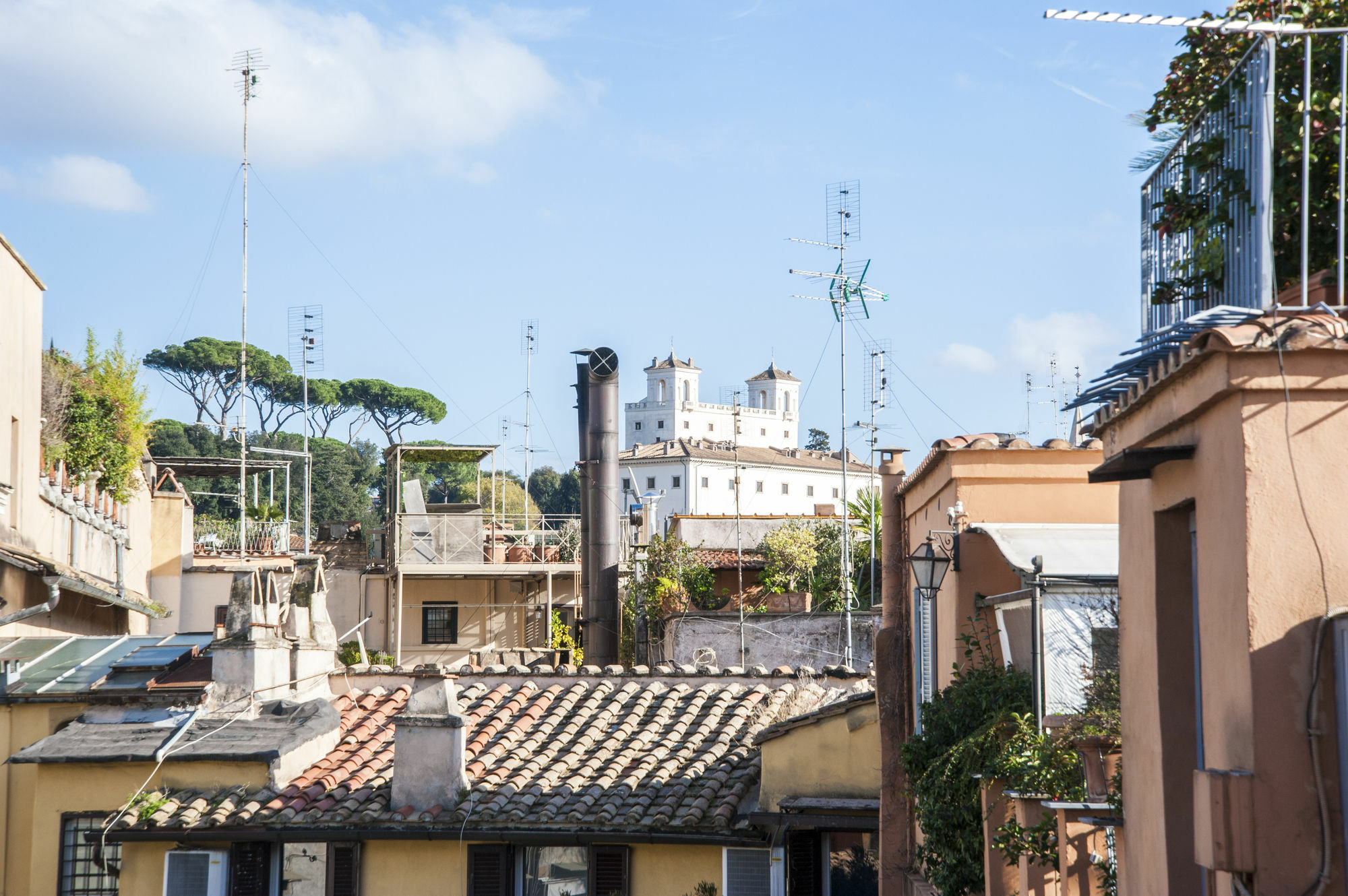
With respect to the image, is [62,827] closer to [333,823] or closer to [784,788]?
[333,823]

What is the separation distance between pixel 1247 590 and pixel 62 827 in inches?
460

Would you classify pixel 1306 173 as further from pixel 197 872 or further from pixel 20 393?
pixel 20 393

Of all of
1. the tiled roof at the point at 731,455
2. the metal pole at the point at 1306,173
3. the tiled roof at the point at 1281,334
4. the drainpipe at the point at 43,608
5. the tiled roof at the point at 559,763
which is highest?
the tiled roof at the point at 731,455

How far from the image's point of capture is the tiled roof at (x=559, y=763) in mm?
12016

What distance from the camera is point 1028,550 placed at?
7539 millimetres

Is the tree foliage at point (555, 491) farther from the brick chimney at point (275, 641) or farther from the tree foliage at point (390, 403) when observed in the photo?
the brick chimney at point (275, 641)

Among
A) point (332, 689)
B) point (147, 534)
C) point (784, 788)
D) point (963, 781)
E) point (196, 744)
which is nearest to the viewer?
point (963, 781)

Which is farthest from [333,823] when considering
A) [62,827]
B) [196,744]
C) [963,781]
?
[963,781]

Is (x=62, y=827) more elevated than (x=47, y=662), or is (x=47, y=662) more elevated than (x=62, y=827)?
(x=47, y=662)

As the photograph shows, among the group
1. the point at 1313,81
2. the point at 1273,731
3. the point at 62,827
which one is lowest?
the point at 62,827

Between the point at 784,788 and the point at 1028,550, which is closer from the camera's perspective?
the point at 1028,550

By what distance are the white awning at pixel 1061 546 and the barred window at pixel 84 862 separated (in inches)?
338

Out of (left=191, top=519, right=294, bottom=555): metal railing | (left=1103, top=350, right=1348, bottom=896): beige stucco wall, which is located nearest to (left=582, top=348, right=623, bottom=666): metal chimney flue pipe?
(left=191, top=519, right=294, bottom=555): metal railing

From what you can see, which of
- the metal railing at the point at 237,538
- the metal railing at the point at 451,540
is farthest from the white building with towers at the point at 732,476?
the metal railing at the point at 451,540
